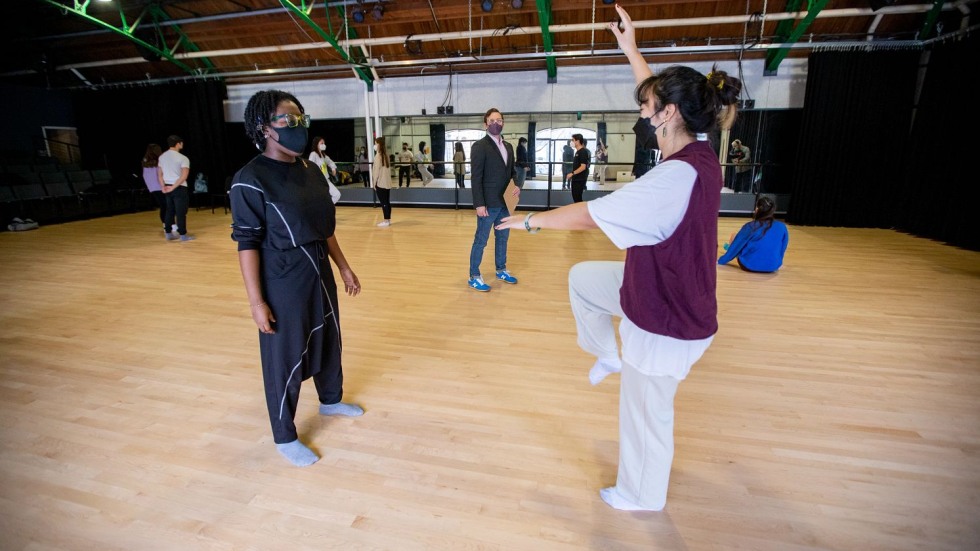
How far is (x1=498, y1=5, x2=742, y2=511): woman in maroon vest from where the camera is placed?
4.28ft

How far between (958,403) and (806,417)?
35.9 inches

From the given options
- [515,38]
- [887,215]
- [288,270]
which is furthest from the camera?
[515,38]

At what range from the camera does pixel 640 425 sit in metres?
1.56

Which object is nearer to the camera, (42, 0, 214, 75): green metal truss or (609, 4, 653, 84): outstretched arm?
(609, 4, 653, 84): outstretched arm

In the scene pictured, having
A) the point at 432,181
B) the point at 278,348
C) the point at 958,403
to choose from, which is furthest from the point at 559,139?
the point at 278,348

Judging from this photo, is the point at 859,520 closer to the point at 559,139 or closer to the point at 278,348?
the point at 278,348

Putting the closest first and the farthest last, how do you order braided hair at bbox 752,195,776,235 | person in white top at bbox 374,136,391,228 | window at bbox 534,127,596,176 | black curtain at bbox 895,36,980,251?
braided hair at bbox 752,195,776,235 → black curtain at bbox 895,36,980,251 → person in white top at bbox 374,136,391,228 → window at bbox 534,127,596,176

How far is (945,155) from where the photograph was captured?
7281mm

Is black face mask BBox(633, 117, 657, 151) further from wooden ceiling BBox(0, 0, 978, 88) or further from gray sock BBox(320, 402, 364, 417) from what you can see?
wooden ceiling BBox(0, 0, 978, 88)

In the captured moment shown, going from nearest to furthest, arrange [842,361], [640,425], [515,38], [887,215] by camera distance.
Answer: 1. [640,425]
2. [842,361]
3. [887,215]
4. [515,38]

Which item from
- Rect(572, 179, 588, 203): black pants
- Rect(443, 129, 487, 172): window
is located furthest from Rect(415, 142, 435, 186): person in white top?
Rect(572, 179, 588, 203): black pants

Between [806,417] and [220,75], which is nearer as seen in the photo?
[806,417]

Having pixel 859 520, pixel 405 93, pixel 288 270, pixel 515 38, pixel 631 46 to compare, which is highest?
pixel 515 38

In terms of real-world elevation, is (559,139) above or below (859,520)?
above
